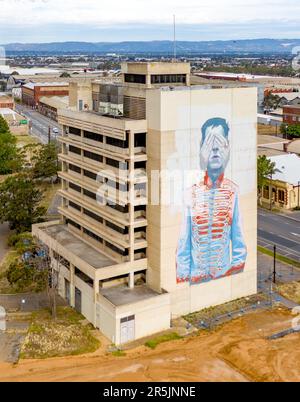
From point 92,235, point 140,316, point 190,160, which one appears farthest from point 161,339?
point 190,160

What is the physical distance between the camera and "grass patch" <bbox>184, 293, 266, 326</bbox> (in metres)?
52.8

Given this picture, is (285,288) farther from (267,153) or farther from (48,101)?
(48,101)

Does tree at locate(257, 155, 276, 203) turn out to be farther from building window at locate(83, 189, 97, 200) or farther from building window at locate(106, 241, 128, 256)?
building window at locate(106, 241, 128, 256)

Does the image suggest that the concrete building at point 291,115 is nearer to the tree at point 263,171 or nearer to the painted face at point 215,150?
the tree at point 263,171

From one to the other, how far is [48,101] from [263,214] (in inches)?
4856

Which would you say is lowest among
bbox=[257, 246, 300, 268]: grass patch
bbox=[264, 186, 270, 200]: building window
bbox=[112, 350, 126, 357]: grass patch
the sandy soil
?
bbox=[112, 350, 126, 357]: grass patch

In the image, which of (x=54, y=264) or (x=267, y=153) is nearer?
(x=54, y=264)

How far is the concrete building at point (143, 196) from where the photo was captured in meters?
49.6

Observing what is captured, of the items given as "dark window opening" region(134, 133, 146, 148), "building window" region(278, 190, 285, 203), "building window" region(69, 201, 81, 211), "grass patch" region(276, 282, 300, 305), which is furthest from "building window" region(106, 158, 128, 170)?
"building window" region(278, 190, 285, 203)

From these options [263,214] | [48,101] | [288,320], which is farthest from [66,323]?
[48,101]

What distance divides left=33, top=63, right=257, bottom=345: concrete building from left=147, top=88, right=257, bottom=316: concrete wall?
9 centimetres

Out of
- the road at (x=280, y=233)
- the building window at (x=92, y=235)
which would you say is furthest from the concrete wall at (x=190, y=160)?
the road at (x=280, y=233)

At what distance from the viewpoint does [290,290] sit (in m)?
58.7

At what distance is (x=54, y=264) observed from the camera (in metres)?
58.9
